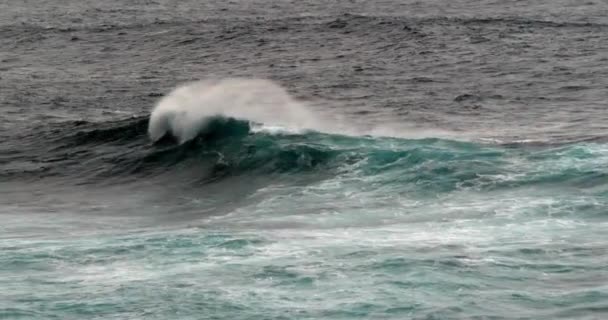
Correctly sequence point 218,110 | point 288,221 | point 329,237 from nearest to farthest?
point 329,237 → point 288,221 → point 218,110

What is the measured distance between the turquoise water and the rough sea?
7cm

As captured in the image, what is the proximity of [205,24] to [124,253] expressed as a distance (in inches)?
1437

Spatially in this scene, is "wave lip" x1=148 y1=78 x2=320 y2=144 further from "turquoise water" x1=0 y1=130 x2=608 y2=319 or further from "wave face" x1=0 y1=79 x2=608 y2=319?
"turquoise water" x1=0 y1=130 x2=608 y2=319

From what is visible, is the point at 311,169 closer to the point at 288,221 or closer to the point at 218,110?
the point at 288,221

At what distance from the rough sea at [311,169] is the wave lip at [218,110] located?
91 mm

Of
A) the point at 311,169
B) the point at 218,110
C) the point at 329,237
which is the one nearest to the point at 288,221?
the point at 329,237

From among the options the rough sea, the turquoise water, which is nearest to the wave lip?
the rough sea

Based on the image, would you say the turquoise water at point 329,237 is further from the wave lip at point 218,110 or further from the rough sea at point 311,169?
the wave lip at point 218,110

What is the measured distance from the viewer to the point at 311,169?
32.5 metres

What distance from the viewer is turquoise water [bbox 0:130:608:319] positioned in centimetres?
2203

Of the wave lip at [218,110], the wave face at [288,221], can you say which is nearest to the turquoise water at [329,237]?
the wave face at [288,221]

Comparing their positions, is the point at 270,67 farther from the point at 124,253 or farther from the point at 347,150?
the point at 124,253

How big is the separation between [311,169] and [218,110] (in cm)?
665

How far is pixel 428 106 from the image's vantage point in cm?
4019
